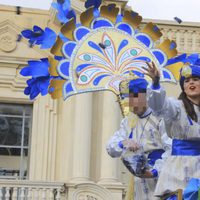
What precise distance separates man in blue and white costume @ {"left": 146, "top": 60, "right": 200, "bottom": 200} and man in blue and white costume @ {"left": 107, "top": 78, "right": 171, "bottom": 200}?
0.59 m

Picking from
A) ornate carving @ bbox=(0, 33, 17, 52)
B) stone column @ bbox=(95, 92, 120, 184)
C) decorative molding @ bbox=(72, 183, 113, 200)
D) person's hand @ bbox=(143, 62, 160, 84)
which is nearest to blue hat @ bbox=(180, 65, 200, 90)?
person's hand @ bbox=(143, 62, 160, 84)

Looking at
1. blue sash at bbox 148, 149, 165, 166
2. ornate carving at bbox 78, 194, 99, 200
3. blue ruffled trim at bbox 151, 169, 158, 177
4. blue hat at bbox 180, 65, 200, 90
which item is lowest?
blue ruffled trim at bbox 151, 169, 158, 177

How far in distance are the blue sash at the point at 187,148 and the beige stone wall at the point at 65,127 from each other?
8.03 metres

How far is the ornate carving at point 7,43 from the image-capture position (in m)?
13.3

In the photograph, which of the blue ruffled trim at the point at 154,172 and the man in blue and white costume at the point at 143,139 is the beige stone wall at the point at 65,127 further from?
the blue ruffled trim at the point at 154,172

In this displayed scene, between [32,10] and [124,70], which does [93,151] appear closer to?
[32,10]

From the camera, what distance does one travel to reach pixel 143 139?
17.1 ft

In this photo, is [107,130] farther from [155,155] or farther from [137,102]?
[137,102]

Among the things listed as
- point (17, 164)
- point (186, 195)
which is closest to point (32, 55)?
point (17, 164)

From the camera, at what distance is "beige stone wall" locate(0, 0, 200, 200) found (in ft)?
41.1

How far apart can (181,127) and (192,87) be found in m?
0.26

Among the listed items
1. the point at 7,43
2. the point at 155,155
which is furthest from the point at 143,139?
the point at 7,43

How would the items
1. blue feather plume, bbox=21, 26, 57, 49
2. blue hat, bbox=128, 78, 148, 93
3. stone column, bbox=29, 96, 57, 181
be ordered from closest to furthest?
blue hat, bbox=128, 78, 148, 93, blue feather plume, bbox=21, 26, 57, 49, stone column, bbox=29, 96, 57, 181

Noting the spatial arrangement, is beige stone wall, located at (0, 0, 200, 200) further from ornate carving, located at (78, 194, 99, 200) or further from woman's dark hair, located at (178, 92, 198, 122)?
woman's dark hair, located at (178, 92, 198, 122)
